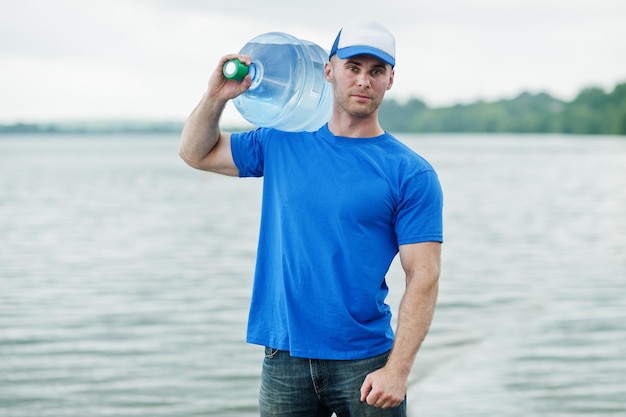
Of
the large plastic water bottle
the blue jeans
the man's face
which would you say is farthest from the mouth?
the blue jeans

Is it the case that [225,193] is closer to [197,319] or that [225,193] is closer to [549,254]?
[549,254]

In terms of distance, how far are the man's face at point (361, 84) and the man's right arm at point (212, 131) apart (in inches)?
13.1

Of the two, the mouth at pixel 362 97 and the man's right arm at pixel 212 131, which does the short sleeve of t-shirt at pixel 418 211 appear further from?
the man's right arm at pixel 212 131

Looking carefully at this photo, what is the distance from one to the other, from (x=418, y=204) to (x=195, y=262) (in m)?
13.0

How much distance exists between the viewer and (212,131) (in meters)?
3.47

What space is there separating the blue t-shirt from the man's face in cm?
11

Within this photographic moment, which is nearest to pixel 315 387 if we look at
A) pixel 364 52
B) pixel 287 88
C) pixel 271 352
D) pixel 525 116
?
pixel 271 352

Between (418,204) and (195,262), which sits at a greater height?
(418,204)

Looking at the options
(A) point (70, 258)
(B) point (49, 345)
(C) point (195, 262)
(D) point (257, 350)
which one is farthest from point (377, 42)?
(A) point (70, 258)

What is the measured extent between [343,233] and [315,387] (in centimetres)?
53

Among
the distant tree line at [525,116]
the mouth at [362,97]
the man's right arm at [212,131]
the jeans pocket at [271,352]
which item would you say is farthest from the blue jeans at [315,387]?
the distant tree line at [525,116]

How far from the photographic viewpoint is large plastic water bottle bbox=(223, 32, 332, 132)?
372cm

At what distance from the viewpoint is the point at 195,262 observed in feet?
52.4

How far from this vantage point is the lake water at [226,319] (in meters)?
7.87
